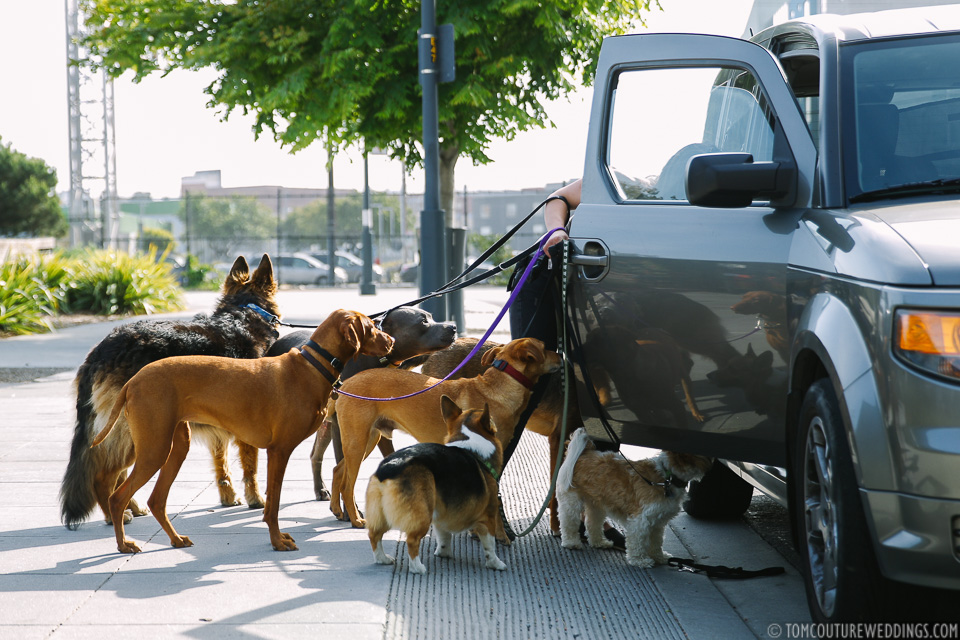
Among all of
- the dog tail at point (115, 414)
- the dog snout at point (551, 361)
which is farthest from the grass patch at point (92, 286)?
the dog snout at point (551, 361)

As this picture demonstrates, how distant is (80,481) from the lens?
199 inches

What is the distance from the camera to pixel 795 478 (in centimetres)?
333

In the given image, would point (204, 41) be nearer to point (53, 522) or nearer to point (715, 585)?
point (53, 522)

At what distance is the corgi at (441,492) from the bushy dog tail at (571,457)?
1.14 ft

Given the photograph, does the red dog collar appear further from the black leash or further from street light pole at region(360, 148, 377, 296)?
street light pole at region(360, 148, 377, 296)

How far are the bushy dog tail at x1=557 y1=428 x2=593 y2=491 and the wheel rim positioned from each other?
160cm

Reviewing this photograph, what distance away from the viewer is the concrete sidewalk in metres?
3.62

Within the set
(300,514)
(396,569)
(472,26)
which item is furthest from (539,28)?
(396,569)

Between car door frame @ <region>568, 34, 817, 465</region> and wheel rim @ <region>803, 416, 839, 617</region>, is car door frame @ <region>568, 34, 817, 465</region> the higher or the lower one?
the higher one

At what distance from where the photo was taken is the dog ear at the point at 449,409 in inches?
186

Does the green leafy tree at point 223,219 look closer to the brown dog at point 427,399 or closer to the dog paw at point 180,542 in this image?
the brown dog at point 427,399

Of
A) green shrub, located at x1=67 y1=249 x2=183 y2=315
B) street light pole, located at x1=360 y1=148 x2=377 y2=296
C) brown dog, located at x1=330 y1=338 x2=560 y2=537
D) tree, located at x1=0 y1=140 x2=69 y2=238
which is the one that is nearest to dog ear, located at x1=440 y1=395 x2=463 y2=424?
brown dog, located at x1=330 y1=338 x2=560 y2=537

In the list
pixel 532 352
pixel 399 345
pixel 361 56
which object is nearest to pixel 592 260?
pixel 532 352

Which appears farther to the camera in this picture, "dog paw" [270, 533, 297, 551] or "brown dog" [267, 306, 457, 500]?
"brown dog" [267, 306, 457, 500]
